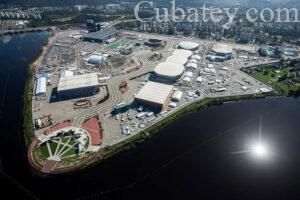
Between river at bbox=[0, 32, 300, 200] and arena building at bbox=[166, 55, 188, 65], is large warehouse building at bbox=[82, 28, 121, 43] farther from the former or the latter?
river at bbox=[0, 32, 300, 200]

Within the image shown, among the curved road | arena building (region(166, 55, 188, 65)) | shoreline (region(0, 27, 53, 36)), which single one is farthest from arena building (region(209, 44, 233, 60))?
shoreline (region(0, 27, 53, 36))

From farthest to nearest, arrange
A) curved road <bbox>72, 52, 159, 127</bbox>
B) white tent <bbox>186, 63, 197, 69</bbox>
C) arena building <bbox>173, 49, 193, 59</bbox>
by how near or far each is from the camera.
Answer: arena building <bbox>173, 49, 193, 59</bbox> < white tent <bbox>186, 63, 197, 69</bbox> < curved road <bbox>72, 52, 159, 127</bbox>

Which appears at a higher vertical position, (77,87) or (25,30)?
(25,30)

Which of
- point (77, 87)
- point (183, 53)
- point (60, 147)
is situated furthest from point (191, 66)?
point (60, 147)

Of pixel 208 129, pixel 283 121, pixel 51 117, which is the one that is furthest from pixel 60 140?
pixel 283 121

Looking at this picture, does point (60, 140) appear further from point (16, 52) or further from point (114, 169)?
point (16, 52)

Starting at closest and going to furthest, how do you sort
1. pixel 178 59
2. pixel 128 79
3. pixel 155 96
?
pixel 155 96
pixel 128 79
pixel 178 59

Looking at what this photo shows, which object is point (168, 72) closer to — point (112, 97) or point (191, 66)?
point (191, 66)
